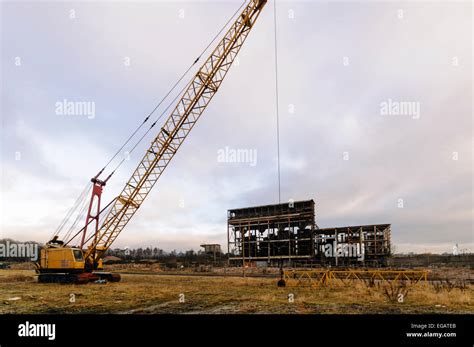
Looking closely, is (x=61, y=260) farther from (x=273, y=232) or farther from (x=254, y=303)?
(x=273, y=232)

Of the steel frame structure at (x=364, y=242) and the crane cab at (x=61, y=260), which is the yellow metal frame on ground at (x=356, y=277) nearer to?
the crane cab at (x=61, y=260)

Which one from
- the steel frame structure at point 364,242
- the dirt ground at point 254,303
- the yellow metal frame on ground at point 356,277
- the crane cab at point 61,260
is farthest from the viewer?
the steel frame structure at point 364,242

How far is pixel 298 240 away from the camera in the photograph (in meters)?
55.3

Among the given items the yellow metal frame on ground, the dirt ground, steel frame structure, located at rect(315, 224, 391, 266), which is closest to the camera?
the dirt ground

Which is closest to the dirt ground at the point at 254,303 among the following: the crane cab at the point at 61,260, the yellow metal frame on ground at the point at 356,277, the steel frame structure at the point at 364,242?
the yellow metal frame on ground at the point at 356,277

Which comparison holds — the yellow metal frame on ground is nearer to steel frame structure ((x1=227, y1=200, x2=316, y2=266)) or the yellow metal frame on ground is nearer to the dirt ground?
the dirt ground

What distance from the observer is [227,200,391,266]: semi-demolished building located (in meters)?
52.5

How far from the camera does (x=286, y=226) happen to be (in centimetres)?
5806

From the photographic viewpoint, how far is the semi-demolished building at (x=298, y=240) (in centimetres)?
5247

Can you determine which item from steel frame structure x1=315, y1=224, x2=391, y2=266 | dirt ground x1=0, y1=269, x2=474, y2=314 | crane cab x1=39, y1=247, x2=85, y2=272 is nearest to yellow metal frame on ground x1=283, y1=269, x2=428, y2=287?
dirt ground x1=0, y1=269, x2=474, y2=314

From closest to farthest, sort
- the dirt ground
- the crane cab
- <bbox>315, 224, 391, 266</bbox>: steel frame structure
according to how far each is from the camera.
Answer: the dirt ground < the crane cab < <bbox>315, 224, 391, 266</bbox>: steel frame structure

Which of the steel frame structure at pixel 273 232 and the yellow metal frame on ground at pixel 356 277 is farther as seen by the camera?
the steel frame structure at pixel 273 232

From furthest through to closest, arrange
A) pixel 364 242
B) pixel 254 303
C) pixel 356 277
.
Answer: pixel 364 242 → pixel 356 277 → pixel 254 303

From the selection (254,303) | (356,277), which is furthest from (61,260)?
(356,277)
